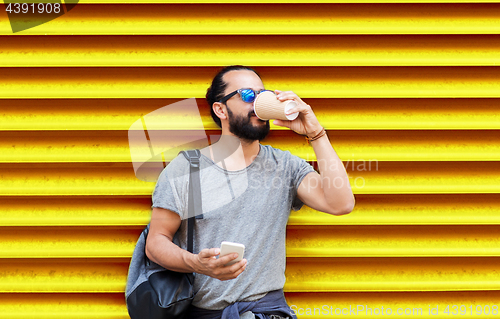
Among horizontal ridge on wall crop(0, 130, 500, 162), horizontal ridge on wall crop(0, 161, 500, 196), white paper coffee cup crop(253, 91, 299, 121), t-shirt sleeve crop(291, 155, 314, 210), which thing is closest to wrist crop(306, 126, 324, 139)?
white paper coffee cup crop(253, 91, 299, 121)

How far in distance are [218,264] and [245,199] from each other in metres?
0.43

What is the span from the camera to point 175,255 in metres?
1.70

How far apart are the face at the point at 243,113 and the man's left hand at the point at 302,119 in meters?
0.12

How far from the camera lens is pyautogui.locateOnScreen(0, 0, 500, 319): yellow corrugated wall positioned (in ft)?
7.22

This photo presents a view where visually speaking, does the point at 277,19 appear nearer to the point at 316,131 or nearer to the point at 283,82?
the point at 283,82

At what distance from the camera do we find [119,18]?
221cm

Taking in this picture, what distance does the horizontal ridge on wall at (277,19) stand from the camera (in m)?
2.20

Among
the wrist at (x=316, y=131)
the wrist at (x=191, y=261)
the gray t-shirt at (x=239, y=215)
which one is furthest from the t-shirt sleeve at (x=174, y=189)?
the wrist at (x=316, y=131)

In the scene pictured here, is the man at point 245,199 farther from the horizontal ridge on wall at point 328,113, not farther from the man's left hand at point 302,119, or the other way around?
the horizontal ridge on wall at point 328,113

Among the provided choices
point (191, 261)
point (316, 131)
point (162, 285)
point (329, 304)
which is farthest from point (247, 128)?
point (329, 304)

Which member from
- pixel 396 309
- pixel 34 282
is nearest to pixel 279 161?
pixel 396 309

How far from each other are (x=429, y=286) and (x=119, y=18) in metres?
2.44

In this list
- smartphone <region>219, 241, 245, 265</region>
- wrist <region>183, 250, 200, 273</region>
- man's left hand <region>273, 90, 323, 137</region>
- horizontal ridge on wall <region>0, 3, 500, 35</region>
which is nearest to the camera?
smartphone <region>219, 241, 245, 265</region>

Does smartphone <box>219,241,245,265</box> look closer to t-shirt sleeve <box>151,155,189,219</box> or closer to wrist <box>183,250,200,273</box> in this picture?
wrist <box>183,250,200,273</box>
